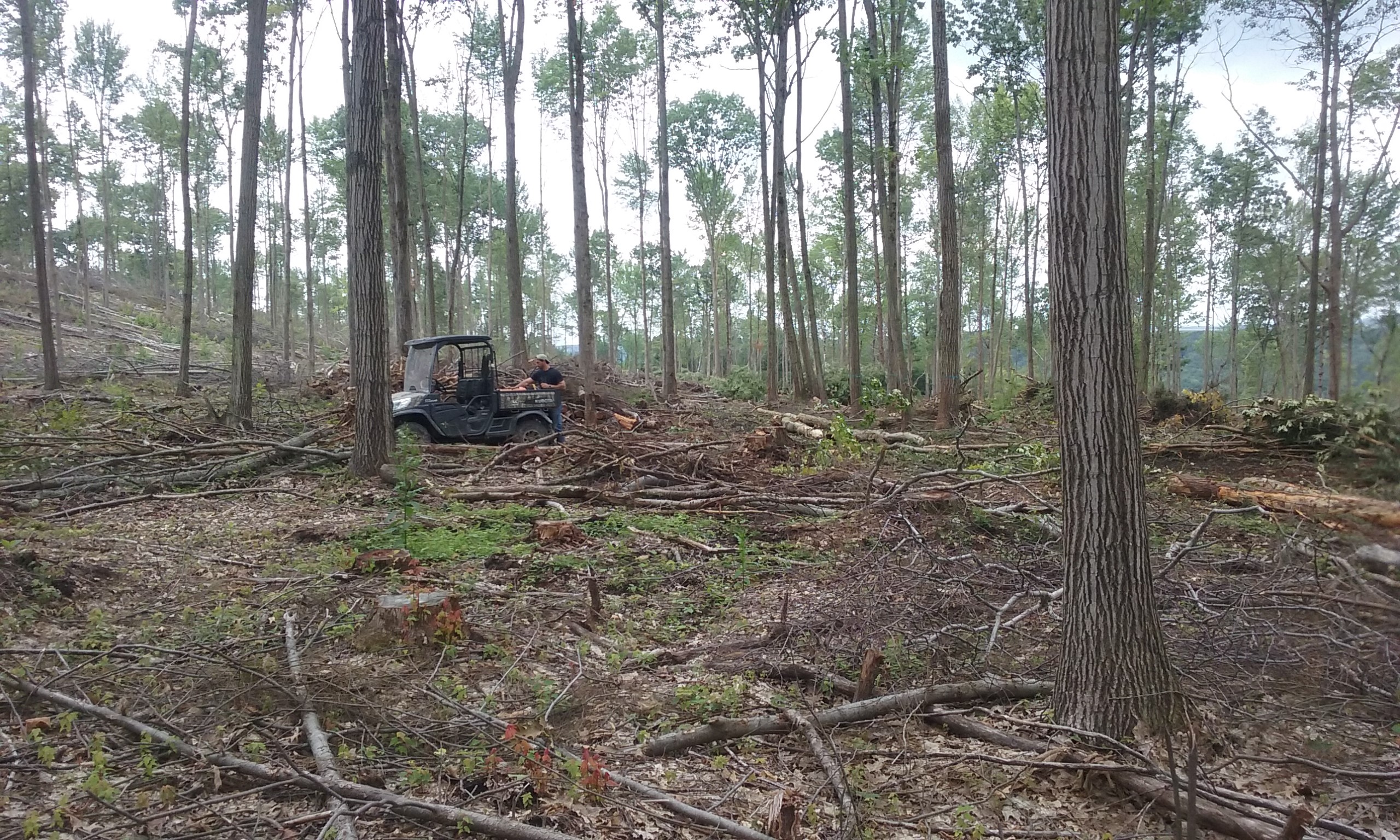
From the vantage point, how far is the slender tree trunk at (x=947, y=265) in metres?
12.9

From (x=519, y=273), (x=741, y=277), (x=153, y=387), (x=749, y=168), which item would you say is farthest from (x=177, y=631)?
(x=741, y=277)

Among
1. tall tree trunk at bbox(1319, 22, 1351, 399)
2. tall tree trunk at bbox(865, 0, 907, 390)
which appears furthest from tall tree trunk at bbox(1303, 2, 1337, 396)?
tall tree trunk at bbox(865, 0, 907, 390)

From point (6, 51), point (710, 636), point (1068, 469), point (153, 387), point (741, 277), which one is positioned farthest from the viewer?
point (741, 277)

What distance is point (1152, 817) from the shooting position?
2805 mm

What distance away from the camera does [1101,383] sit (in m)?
3.13

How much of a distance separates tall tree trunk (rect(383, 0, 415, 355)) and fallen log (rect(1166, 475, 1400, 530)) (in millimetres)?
16036

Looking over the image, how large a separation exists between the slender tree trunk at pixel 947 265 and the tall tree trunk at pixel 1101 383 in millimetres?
10249

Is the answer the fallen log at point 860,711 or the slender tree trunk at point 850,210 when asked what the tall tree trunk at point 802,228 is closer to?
the slender tree trunk at point 850,210

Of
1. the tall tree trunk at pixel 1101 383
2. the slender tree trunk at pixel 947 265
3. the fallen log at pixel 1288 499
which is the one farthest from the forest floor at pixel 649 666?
→ the slender tree trunk at pixel 947 265

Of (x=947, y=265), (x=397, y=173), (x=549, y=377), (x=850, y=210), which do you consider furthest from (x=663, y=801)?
(x=397, y=173)

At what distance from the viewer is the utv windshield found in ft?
39.6

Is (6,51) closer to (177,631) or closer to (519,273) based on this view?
(519,273)

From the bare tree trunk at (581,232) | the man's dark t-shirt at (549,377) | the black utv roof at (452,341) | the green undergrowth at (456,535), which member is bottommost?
the green undergrowth at (456,535)

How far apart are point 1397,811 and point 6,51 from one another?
103ft
